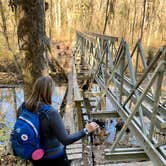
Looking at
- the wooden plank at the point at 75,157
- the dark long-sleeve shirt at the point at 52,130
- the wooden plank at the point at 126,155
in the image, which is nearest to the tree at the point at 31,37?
the wooden plank at the point at 75,157

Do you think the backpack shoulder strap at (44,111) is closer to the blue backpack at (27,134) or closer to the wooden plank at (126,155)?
the blue backpack at (27,134)

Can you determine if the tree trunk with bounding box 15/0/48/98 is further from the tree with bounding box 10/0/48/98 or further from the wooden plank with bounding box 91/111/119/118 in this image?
the wooden plank with bounding box 91/111/119/118

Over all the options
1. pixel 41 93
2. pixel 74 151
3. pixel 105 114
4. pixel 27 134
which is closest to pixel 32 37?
pixel 74 151

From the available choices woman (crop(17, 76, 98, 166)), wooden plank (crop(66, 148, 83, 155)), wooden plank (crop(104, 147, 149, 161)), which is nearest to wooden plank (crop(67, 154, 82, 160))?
wooden plank (crop(66, 148, 83, 155))

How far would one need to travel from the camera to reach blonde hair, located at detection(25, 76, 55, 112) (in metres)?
2.38

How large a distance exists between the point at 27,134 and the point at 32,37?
2483 millimetres

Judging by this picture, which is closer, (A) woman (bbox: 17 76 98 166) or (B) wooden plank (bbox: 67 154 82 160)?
(A) woman (bbox: 17 76 98 166)

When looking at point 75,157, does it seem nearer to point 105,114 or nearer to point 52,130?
point 52,130

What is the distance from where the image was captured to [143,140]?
3590 mm

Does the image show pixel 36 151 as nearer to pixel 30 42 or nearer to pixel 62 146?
pixel 62 146

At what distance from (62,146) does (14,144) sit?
44cm

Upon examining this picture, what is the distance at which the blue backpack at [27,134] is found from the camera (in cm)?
228

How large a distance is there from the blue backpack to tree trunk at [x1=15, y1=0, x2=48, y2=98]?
7.52 ft

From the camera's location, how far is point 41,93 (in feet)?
7.88
